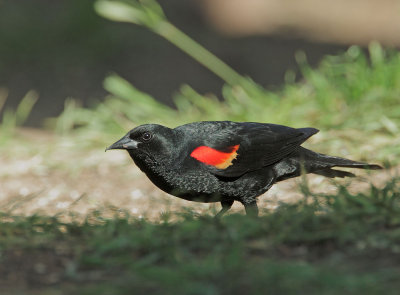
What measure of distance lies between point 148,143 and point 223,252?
133 centimetres

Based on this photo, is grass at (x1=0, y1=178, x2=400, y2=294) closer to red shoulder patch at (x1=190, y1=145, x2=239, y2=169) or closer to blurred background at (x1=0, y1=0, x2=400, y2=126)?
red shoulder patch at (x1=190, y1=145, x2=239, y2=169)

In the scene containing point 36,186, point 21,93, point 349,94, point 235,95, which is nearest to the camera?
point 36,186

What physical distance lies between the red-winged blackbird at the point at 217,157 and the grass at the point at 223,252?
0.55 metres

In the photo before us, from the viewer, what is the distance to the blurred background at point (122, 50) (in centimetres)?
914

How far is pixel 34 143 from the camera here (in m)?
6.67

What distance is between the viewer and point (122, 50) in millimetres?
9969

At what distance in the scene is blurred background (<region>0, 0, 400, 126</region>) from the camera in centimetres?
914

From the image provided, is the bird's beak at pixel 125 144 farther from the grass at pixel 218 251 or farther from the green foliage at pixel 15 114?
the green foliage at pixel 15 114

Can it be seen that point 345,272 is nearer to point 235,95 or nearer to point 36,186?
point 36,186

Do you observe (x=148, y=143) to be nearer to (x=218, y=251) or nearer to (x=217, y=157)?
(x=217, y=157)

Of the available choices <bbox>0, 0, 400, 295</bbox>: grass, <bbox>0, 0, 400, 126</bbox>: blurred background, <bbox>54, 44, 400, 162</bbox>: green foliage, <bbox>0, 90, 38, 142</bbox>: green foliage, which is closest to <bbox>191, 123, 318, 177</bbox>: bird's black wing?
<bbox>0, 0, 400, 295</bbox>: grass

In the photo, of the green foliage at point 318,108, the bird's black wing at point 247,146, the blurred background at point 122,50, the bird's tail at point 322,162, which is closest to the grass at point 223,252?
the bird's black wing at point 247,146

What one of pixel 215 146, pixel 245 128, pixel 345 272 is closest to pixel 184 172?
pixel 215 146

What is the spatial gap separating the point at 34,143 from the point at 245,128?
3.26 meters
